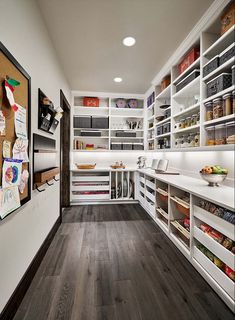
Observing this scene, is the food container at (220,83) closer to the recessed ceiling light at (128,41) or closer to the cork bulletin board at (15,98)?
the recessed ceiling light at (128,41)

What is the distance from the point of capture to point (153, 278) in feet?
5.35

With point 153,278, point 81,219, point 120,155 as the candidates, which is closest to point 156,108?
point 120,155

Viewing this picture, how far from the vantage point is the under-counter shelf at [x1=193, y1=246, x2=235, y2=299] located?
127 cm

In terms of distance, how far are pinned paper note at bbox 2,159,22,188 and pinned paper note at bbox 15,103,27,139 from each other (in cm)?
22

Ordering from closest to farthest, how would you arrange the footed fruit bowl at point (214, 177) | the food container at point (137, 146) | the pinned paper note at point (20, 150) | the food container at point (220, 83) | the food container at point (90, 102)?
the pinned paper note at point (20, 150) < the food container at point (220, 83) < the footed fruit bowl at point (214, 177) < the food container at point (90, 102) < the food container at point (137, 146)

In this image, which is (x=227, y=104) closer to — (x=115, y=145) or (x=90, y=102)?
(x=115, y=145)

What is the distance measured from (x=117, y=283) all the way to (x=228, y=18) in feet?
8.71

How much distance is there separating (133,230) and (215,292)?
4.41 feet

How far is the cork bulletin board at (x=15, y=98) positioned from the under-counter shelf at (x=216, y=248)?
1624 millimetres

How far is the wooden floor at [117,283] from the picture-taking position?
128cm

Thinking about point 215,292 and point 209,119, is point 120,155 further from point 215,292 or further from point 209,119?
point 215,292

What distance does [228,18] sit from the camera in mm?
1587

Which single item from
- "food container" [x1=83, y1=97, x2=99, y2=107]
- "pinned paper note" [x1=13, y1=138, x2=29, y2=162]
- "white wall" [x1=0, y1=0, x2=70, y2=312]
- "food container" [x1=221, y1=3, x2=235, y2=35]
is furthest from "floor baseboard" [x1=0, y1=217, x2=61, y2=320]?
"food container" [x1=83, y1=97, x2=99, y2=107]

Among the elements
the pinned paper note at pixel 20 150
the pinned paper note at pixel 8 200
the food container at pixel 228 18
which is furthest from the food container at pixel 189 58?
the pinned paper note at pixel 8 200
